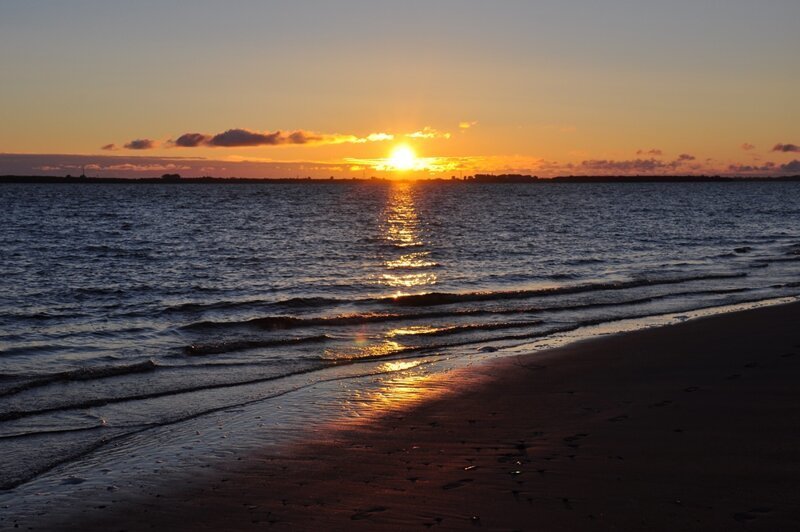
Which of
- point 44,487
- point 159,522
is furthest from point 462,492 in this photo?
point 44,487

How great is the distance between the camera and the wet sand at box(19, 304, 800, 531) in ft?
20.7

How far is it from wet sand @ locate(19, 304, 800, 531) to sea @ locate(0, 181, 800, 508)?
40.0 inches

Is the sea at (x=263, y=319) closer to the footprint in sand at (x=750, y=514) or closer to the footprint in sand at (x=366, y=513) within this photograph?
the footprint in sand at (x=366, y=513)

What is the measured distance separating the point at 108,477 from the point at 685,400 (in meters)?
6.64

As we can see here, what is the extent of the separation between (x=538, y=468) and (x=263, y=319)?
1228cm

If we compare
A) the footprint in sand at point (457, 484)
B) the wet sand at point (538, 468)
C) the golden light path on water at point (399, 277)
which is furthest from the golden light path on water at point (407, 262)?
the footprint in sand at point (457, 484)

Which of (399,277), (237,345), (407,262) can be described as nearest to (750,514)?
(237,345)

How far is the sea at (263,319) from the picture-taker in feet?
31.7

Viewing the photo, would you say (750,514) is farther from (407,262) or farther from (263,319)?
(407,262)

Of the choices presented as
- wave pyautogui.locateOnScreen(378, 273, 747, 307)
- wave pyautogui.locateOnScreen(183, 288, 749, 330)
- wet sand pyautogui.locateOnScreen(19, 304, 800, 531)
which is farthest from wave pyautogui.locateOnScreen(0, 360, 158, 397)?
wave pyautogui.locateOnScreen(378, 273, 747, 307)

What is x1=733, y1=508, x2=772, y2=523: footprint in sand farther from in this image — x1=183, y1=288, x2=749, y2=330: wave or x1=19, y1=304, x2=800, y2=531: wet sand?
x1=183, y1=288, x2=749, y2=330: wave

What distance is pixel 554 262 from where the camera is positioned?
111 ft

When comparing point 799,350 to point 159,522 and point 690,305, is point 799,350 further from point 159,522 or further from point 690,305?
point 159,522

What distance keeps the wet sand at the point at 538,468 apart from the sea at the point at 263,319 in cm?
102
